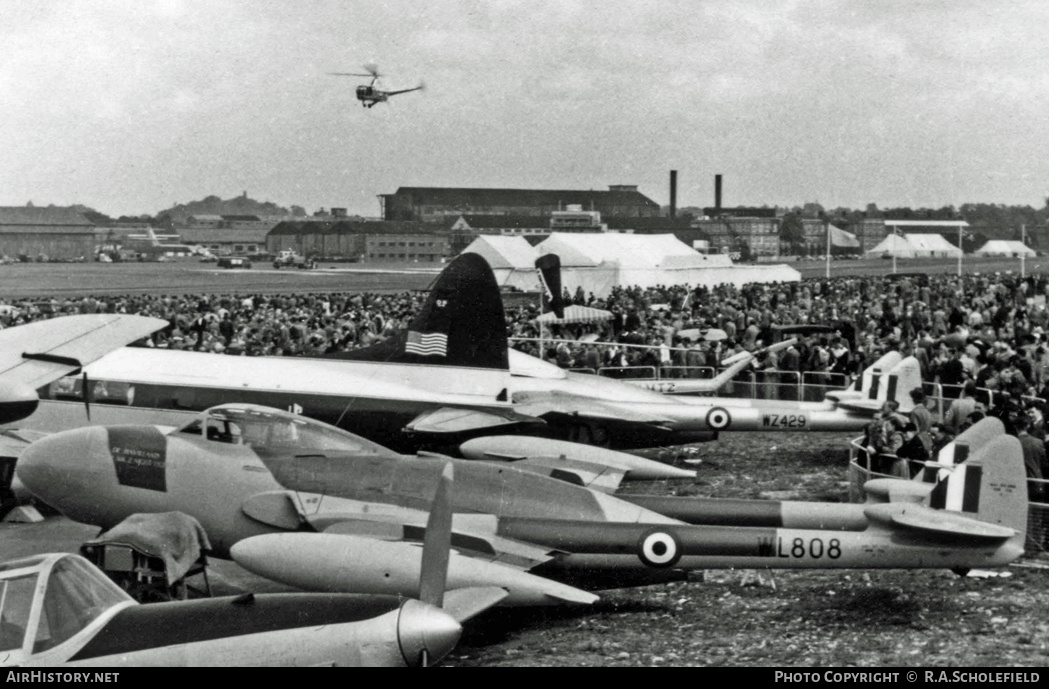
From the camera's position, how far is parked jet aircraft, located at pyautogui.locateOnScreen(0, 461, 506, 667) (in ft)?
22.3

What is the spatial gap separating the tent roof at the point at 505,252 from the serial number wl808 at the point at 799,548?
37219 mm

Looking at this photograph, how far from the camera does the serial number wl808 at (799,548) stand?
34.0 feet

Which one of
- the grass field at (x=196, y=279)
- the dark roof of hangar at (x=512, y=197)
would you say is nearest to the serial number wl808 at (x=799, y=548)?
the grass field at (x=196, y=279)

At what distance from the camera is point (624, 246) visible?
2019 inches

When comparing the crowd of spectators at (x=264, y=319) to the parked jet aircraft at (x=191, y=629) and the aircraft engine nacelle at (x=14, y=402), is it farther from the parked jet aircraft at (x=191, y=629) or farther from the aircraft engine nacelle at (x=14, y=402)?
the parked jet aircraft at (x=191, y=629)

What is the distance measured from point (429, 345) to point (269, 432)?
615cm

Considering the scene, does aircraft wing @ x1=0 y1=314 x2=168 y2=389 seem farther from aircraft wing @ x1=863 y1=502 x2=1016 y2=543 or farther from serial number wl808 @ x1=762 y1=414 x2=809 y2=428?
serial number wl808 @ x1=762 y1=414 x2=809 y2=428

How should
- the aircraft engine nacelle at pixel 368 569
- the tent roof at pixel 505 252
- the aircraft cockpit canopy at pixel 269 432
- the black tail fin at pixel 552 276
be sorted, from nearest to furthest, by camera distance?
the aircraft engine nacelle at pixel 368 569 → the aircraft cockpit canopy at pixel 269 432 → the black tail fin at pixel 552 276 → the tent roof at pixel 505 252

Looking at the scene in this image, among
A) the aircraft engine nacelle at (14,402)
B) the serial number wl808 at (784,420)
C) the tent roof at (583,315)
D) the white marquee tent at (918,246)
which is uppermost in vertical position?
the white marquee tent at (918,246)

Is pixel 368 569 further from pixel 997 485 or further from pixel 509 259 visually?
pixel 509 259

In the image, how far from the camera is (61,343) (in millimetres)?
12719

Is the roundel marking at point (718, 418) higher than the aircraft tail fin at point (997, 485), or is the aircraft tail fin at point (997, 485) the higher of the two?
the aircraft tail fin at point (997, 485)

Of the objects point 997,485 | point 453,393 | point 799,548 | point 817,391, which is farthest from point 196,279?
point 997,485
